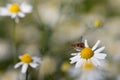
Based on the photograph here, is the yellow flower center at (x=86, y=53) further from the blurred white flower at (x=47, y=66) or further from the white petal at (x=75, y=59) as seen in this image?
the blurred white flower at (x=47, y=66)

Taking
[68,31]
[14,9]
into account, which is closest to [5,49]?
[68,31]

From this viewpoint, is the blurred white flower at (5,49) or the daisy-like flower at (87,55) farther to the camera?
the blurred white flower at (5,49)

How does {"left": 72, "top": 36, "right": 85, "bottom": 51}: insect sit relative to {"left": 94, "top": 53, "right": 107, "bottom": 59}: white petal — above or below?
above

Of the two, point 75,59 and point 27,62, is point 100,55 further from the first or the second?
point 27,62

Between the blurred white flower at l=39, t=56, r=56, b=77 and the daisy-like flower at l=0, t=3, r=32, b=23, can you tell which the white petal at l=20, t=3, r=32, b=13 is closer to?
the daisy-like flower at l=0, t=3, r=32, b=23

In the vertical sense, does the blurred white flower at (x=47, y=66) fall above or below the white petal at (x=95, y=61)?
below

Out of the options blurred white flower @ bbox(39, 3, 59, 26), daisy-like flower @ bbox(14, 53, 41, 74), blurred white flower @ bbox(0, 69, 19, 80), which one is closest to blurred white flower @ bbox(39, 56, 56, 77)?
blurred white flower @ bbox(0, 69, 19, 80)

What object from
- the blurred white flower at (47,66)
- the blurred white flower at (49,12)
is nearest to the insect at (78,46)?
the blurred white flower at (47,66)

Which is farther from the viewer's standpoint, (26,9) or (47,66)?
(47,66)

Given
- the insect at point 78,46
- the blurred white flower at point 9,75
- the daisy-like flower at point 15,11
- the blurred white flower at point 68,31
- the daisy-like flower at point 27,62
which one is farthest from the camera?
the blurred white flower at point 68,31

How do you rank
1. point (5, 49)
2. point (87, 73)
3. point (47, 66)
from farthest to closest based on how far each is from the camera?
point (5, 49), point (47, 66), point (87, 73)

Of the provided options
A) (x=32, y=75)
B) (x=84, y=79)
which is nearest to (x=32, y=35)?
(x=32, y=75)

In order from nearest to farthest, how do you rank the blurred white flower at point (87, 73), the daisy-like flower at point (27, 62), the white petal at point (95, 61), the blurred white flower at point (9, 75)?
the white petal at point (95, 61) → the daisy-like flower at point (27, 62) → the blurred white flower at point (87, 73) → the blurred white flower at point (9, 75)
